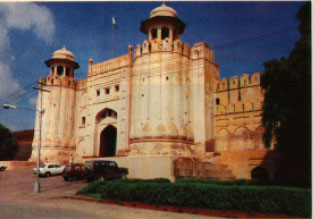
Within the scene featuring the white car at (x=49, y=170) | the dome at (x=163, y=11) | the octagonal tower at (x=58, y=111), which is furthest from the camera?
the octagonal tower at (x=58, y=111)

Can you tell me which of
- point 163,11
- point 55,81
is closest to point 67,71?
point 55,81

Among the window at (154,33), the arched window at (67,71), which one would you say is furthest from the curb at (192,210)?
the arched window at (67,71)

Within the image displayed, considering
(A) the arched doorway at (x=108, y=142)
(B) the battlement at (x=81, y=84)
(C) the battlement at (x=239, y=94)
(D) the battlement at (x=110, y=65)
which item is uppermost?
(D) the battlement at (x=110, y=65)

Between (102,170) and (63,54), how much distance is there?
17.1 metres

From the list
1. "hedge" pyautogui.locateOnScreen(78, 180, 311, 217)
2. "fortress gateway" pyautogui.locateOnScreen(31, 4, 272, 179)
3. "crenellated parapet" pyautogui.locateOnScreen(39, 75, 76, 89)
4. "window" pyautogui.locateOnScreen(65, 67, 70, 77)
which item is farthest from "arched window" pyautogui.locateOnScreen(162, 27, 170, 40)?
"hedge" pyautogui.locateOnScreen(78, 180, 311, 217)

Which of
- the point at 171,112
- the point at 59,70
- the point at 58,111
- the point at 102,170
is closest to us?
the point at 102,170

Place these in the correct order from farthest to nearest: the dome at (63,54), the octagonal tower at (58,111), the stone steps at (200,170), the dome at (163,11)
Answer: the dome at (63,54) → the octagonal tower at (58,111) → the dome at (163,11) → the stone steps at (200,170)

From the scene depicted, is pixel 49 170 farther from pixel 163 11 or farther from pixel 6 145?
→ pixel 163 11

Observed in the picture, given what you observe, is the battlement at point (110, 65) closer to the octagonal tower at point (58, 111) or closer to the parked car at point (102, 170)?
the octagonal tower at point (58, 111)

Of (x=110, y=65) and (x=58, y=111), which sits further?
(x=58, y=111)

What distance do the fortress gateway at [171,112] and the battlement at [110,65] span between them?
10 cm

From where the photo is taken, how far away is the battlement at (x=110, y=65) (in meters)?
28.7

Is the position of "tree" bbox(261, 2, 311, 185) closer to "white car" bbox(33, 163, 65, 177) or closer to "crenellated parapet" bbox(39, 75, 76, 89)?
"white car" bbox(33, 163, 65, 177)

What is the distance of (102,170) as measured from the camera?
825 inches
